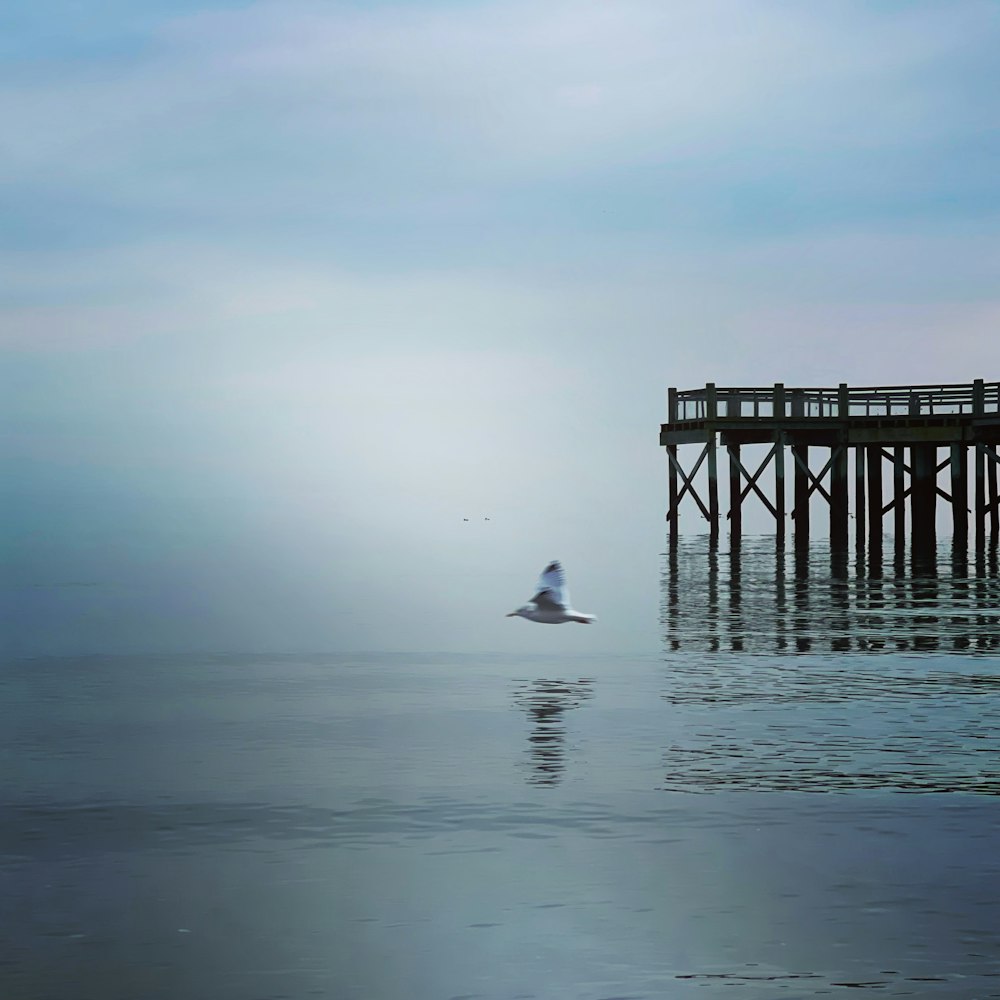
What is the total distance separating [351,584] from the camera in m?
52.5

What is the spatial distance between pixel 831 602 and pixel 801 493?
23.0 metres

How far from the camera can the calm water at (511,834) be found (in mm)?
10781

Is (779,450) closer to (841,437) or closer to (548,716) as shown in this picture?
(841,437)

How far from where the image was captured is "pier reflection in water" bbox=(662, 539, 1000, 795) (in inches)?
664

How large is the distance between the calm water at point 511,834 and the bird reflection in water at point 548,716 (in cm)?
8

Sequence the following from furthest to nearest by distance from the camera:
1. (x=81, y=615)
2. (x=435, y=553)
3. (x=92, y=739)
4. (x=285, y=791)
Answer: (x=435, y=553), (x=81, y=615), (x=92, y=739), (x=285, y=791)

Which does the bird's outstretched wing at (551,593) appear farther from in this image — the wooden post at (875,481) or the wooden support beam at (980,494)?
the wooden post at (875,481)

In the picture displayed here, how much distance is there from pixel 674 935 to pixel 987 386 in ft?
142

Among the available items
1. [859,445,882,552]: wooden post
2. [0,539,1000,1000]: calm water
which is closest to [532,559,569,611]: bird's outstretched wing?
[0,539,1000,1000]: calm water

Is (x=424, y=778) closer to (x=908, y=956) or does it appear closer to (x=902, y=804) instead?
(x=902, y=804)

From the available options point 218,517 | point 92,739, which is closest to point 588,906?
point 92,739

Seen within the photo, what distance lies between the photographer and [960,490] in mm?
55406

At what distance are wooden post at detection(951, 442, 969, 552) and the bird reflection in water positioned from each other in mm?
32400

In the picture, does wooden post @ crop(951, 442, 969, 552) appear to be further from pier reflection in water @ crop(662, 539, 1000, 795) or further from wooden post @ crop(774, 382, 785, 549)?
pier reflection in water @ crop(662, 539, 1000, 795)
